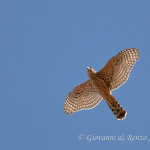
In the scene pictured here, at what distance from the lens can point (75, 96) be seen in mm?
24500

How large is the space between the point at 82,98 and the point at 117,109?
8.04ft

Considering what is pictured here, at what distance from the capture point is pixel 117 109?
73.9ft

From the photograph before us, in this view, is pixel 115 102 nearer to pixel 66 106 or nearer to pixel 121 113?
pixel 121 113

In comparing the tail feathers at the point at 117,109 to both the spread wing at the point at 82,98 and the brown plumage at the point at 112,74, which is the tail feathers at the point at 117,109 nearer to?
the brown plumage at the point at 112,74

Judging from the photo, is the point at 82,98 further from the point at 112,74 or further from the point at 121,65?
the point at 121,65

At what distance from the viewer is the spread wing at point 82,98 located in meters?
24.0

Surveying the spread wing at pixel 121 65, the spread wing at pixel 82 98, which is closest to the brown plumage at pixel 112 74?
the spread wing at pixel 121 65

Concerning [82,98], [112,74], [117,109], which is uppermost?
[82,98]

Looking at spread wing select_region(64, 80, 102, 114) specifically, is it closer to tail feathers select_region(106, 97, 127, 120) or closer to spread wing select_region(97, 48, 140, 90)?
spread wing select_region(97, 48, 140, 90)

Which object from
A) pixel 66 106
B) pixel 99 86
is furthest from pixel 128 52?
pixel 66 106

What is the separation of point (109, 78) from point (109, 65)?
650 millimetres

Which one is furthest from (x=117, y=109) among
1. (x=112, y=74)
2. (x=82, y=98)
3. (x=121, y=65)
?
(x=82, y=98)

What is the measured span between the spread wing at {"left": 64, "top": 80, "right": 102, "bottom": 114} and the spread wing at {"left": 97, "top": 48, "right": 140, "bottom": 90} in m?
1.14

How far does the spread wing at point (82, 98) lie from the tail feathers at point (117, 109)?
4.31ft
